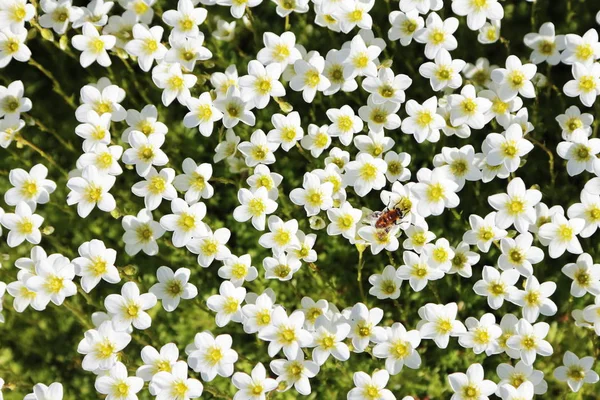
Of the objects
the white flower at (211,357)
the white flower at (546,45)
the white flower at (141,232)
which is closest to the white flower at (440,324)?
the white flower at (211,357)

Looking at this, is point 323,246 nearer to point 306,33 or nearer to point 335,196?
point 335,196

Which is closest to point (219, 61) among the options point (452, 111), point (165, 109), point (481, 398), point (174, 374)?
point (165, 109)

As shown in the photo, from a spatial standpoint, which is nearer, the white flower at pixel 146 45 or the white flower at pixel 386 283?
the white flower at pixel 386 283

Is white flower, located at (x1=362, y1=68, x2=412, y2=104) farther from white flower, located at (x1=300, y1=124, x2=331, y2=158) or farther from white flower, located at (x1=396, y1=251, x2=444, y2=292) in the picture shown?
white flower, located at (x1=396, y1=251, x2=444, y2=292)

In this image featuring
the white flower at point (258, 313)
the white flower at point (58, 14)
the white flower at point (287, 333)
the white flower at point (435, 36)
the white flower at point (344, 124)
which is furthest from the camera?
the white flower at point (58, 14)

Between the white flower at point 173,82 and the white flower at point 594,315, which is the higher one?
the white flower at point 173,82

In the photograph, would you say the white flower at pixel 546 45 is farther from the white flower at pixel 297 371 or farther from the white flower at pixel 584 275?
Answer: the white flower at pixel 297 371
